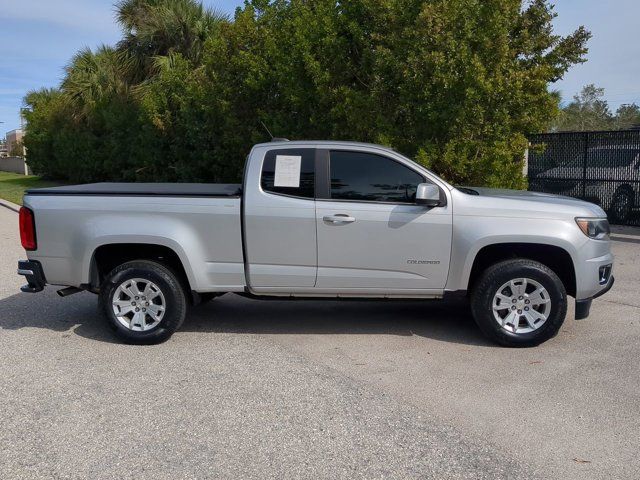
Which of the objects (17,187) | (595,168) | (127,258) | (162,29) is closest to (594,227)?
(127,258)

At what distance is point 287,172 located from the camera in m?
6.01

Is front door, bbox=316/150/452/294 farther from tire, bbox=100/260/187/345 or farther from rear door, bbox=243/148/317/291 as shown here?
tire, bbox=100/260/187/345

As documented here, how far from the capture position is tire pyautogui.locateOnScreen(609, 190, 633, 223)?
13.1 metres

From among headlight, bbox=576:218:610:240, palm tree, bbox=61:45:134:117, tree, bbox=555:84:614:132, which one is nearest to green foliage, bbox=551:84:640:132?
tree, bbox=555:84:614:132

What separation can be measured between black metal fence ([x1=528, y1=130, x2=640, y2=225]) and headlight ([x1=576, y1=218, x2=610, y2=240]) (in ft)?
21.2

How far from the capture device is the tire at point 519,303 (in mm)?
5766

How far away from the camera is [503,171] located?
1053 centimetres

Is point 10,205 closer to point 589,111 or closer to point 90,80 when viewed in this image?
point 90,80

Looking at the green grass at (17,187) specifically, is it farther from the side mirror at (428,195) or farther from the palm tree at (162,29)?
the side mirror at (428,195)

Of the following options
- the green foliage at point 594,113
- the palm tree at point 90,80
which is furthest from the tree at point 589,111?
the palm tree at point 90,80

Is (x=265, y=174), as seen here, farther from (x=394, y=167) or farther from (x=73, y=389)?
(x=73, y=389)

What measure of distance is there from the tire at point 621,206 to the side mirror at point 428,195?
8.92 m

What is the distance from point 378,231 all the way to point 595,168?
9372 millimetres

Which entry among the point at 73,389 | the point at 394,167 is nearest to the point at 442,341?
the point at 394,167
